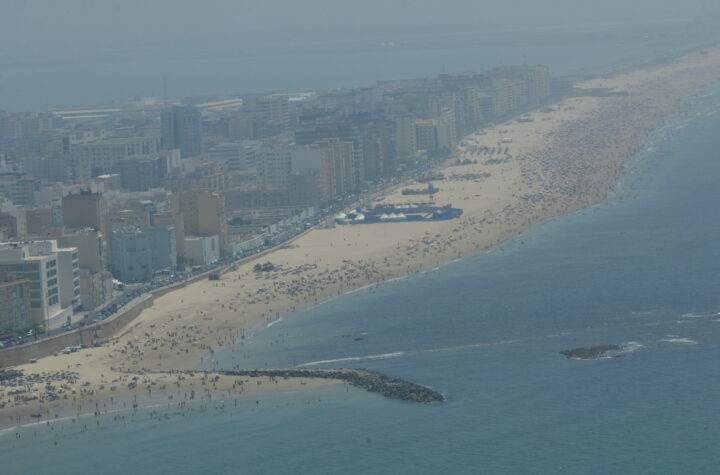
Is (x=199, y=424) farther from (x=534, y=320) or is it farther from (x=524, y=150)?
(x=524, y=150)

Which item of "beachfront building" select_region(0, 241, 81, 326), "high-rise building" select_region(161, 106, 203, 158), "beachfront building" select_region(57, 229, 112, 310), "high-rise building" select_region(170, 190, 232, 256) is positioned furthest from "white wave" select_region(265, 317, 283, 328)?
"high-rise building" select_region(161, 106, 203, 158)

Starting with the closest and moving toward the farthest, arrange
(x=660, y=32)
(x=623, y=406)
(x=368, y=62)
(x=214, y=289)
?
(x=623, y=406)
(x=214, y=289)
(x=660, y=32)
(x=368, y=62)

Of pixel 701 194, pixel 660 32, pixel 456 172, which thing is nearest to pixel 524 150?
pixel 456 172

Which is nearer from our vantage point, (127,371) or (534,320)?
(127,371)

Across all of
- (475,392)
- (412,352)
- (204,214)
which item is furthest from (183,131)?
(475,392)

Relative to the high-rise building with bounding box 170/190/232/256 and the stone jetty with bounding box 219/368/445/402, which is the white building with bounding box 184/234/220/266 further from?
the stone jetty with bounding box 219/368/445/402

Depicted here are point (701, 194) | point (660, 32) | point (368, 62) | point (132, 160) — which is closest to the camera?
point (701, 194)
